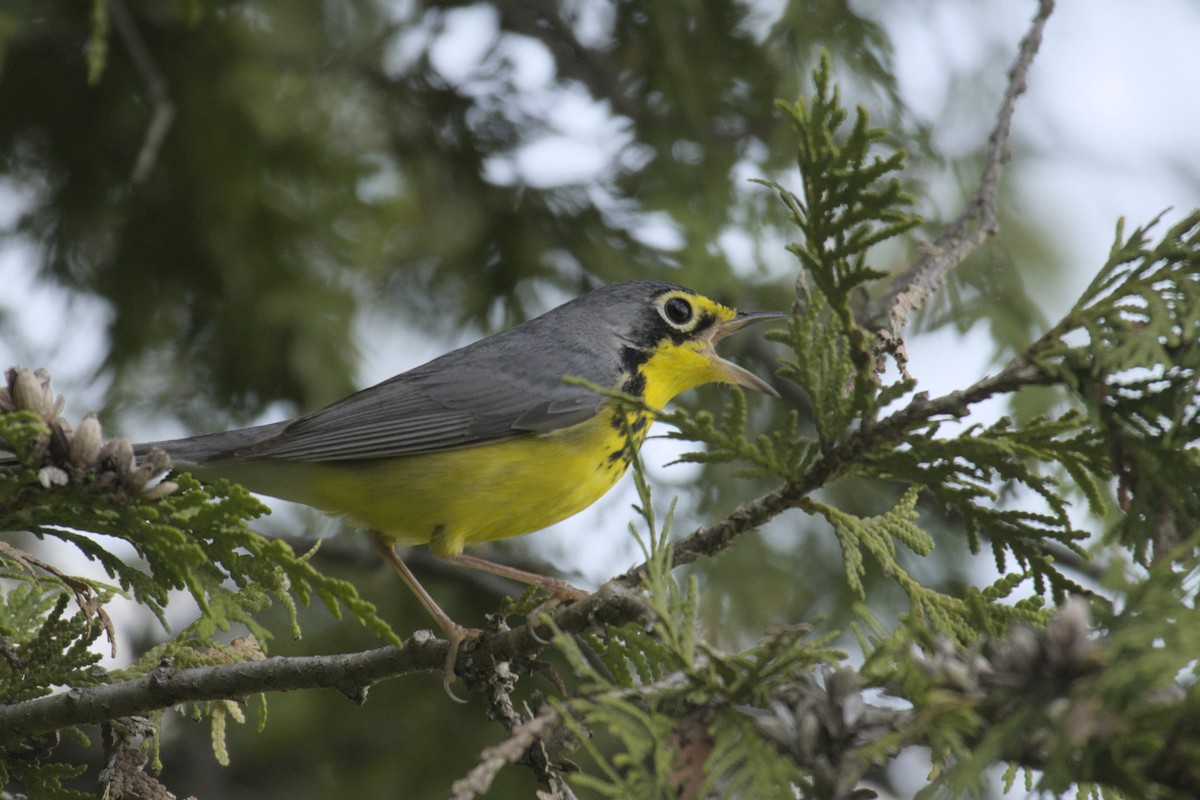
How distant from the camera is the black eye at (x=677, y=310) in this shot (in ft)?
17.3

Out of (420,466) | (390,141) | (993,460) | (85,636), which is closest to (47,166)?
(390,141)

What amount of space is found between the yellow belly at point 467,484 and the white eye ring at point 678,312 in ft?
2.40

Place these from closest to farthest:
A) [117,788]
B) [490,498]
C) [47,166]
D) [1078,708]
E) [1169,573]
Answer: [1078,708], [1169,573], [117,788], [490,498], [47,166]

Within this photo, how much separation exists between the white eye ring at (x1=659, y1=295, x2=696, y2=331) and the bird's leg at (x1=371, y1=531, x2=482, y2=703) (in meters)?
1.65

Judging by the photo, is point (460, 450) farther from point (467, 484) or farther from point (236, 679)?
point (236, 679)

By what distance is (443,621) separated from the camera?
393 centimetres

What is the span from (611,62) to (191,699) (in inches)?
184

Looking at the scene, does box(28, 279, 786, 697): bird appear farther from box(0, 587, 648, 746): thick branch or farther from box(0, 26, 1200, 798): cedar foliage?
box(0, 26, 1200, 798): cedar foliage

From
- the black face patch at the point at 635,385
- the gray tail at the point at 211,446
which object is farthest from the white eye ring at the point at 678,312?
the gray tail at the point at 211,446

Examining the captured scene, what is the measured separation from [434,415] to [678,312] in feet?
4.15

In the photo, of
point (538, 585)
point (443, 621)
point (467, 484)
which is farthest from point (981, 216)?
point (443, 621)

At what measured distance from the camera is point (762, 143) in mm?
6305

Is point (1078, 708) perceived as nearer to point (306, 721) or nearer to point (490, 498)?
point (490, 498)

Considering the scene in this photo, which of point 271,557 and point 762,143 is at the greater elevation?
point 762,143
